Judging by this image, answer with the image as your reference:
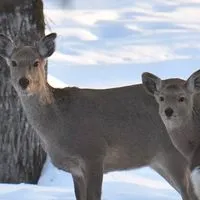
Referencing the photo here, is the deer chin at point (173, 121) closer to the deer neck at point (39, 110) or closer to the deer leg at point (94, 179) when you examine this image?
the deer leg at point (94, 179)

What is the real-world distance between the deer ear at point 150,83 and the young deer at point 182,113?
68 millimetres

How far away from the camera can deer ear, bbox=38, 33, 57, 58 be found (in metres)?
10.2

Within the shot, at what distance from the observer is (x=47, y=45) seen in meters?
10.3

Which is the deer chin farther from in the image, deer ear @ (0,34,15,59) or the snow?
deer ear @ (0,34,15,59)

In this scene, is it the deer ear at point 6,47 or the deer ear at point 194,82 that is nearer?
the deer ear at point 194,82

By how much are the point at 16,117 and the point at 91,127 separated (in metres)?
2.45

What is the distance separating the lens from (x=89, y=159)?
32.6 ft

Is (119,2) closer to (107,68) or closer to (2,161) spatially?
(107,68)

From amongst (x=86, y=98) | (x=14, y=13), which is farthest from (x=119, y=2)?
(x=86, y=98)

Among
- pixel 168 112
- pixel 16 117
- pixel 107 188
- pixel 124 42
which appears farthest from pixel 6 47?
pixel 124 42

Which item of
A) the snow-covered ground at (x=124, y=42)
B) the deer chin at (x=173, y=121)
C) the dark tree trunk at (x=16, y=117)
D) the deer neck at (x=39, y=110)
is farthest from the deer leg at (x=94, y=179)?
the snow-covered ground at (x=124, y=42)

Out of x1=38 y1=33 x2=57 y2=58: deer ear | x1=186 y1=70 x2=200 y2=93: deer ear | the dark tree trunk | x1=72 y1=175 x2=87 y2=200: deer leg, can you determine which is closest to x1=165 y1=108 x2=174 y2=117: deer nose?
x1=186 y1=70 x2=200 y2=93: deer ear

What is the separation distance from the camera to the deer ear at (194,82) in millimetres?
9438

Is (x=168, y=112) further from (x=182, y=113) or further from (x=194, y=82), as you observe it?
(x=194, y=82)
